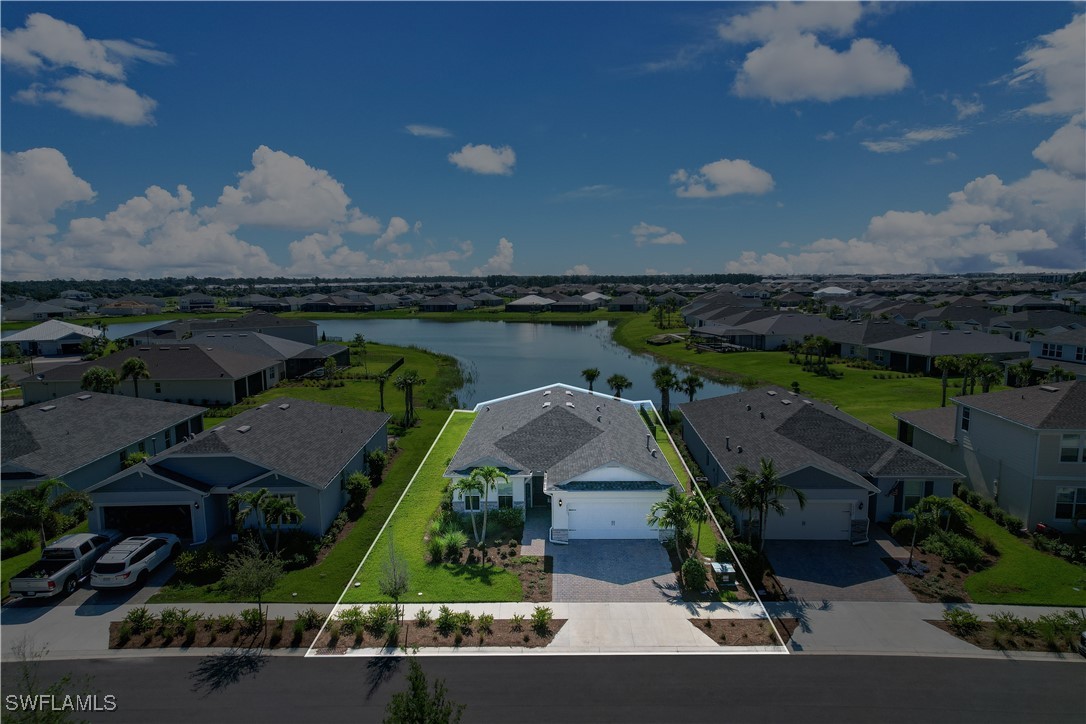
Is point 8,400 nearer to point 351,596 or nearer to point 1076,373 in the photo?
point 351,596

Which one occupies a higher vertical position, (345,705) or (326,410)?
(326,410)

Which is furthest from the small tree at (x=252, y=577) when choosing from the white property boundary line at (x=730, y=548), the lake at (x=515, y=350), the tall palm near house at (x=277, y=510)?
the lake at (x=515, y=350)

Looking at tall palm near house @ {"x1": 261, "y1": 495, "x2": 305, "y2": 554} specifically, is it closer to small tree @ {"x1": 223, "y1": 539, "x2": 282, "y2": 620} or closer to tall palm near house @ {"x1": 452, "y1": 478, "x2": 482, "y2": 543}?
small tree @ {"x1": 223, "y1": 539, "x2": 282, "y2": 620}

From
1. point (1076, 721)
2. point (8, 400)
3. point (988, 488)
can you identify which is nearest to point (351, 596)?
point (1076, 721)

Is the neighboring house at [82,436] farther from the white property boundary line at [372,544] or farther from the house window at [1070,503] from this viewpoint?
the house window at [1070,503]

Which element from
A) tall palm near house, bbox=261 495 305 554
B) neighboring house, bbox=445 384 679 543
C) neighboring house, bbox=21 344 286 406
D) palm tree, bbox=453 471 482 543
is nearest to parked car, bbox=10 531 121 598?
tall palm near house, bbox=261 495 305 554

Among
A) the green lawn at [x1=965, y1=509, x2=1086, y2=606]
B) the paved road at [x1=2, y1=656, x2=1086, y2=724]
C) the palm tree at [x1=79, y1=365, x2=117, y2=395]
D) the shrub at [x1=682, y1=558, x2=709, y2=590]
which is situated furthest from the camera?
the palm tree at [x1=79, y1=365, x2=117, y2=395]

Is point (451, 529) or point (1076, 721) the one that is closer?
point (1076, 721)
